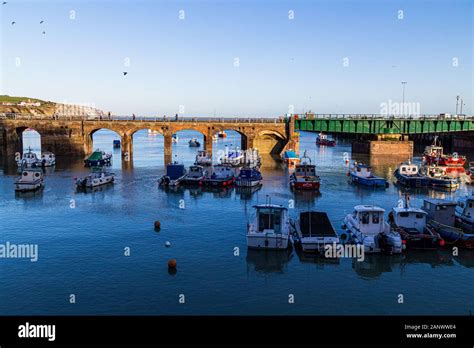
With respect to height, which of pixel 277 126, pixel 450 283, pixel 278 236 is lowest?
pixel 450 283

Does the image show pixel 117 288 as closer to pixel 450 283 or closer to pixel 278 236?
pixel 278 236

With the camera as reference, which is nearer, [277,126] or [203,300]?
[203,300]

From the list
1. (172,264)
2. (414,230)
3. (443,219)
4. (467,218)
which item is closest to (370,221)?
(414,230)

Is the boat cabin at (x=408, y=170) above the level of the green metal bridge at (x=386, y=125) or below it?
below

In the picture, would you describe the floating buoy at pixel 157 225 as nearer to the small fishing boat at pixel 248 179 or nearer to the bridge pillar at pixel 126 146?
the small fishing boat at pixel 248 179

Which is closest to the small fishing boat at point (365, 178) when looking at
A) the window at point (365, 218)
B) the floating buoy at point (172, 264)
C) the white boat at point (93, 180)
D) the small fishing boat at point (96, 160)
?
the window at point (365, 218)

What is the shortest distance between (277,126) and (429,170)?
49.1 m

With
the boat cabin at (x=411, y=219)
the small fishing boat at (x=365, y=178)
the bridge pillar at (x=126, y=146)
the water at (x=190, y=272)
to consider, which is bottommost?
the water at (x=190, y=272)

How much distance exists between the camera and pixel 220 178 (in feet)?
260

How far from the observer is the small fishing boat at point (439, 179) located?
78.1 meters

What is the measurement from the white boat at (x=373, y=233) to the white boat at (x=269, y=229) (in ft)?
22.3
